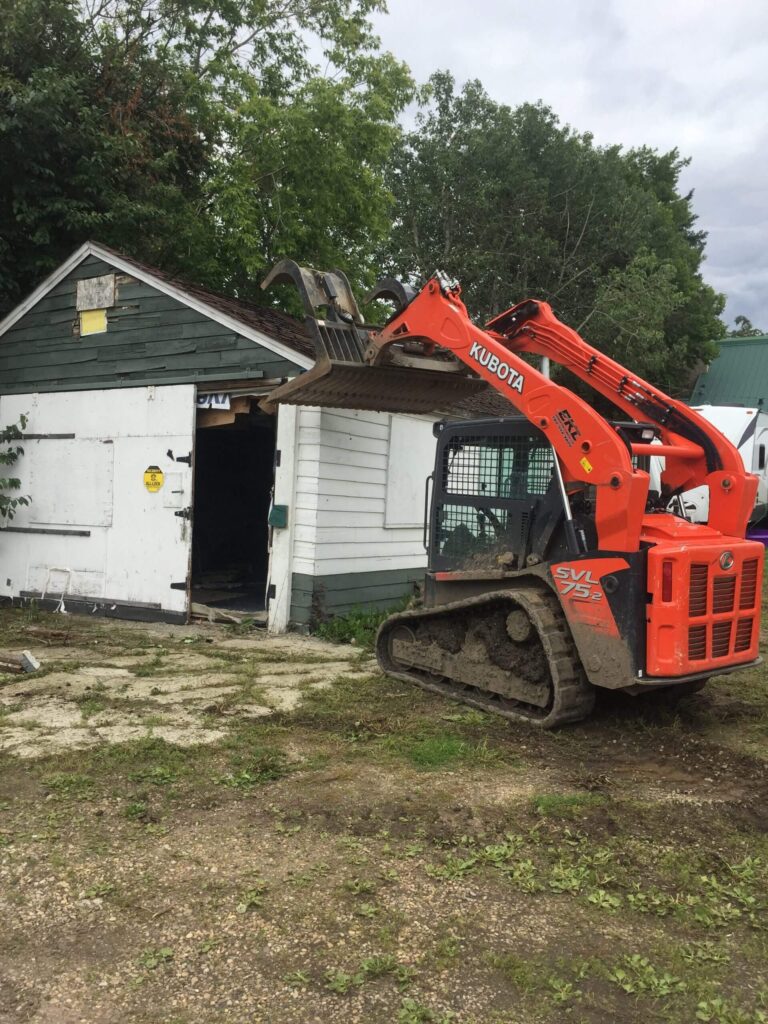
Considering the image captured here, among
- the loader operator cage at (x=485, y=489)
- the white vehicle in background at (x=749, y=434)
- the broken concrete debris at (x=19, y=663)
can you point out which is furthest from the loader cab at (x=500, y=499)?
the white vehicle in background at (x=749, y=434)

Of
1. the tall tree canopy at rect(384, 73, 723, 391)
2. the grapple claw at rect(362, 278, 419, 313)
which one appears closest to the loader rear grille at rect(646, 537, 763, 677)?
the grapple claw at rect(362, 278, 419, 313)

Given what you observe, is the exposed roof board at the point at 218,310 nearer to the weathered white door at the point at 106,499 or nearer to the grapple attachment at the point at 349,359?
the weathered white door at the point at 106,499

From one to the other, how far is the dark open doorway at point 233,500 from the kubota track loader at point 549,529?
6815 millimetres

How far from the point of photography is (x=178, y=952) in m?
2.92

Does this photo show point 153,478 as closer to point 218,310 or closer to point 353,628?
point 218,310

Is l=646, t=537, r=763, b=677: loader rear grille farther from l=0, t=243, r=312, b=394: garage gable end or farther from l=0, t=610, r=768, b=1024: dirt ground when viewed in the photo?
l=0, t=243, r=312, b=394: garage gable end

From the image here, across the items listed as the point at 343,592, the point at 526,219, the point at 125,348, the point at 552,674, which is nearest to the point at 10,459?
the point at 125,348

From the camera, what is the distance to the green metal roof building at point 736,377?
3222cm

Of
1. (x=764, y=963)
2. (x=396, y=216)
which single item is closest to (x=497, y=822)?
(x=764, y=963)

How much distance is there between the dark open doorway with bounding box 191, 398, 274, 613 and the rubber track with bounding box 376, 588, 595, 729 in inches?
299

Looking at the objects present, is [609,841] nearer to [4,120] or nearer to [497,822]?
[497,822]

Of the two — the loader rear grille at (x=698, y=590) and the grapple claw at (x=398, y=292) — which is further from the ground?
the grapple claw at (x=398, y=292)

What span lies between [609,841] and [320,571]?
540cm

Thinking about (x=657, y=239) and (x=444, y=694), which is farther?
(x=657, y=239)
